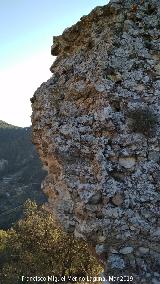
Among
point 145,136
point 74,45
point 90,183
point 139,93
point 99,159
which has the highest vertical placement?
point 74,45

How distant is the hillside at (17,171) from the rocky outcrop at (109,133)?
65414mm

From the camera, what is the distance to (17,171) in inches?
4754

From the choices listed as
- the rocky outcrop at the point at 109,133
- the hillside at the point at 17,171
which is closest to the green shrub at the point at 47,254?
the rocky outcrop at the point at 109,133

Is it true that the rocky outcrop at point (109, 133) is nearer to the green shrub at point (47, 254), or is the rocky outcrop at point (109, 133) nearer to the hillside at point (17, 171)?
the green shrub at point (47, 254)

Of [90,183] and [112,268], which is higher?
[90,183]

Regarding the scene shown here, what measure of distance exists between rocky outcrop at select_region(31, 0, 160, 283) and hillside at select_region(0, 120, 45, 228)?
215 ft

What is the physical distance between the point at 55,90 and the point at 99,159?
1.82 m

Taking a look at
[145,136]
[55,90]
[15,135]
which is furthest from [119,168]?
[15,135]

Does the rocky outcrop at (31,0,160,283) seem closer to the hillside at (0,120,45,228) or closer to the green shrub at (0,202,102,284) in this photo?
the green shrub at (0,202,102,284)

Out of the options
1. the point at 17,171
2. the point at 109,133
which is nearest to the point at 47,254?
the point at 109,133

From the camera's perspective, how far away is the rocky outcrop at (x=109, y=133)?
5.42 meters

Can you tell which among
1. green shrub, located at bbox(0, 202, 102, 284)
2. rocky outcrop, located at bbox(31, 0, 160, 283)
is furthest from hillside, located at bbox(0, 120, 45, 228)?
rocky outcrop, located at bbox(31, 0, 160, 283)

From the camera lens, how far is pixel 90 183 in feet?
19.4

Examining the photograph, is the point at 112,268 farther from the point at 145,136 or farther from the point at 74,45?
the point at 74,45
